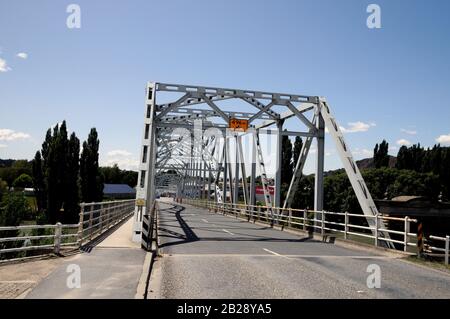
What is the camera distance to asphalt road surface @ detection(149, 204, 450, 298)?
7.80 m

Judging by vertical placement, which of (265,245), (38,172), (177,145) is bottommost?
(265,245)

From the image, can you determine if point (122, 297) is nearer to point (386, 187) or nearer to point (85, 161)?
point (85, 161)

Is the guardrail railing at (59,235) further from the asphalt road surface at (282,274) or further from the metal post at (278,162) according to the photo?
the metal post at (278,162)

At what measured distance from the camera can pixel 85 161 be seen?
4519 cm

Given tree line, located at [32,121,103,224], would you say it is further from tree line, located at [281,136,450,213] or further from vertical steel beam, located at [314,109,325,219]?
tree line, located at [281,136,450,213]

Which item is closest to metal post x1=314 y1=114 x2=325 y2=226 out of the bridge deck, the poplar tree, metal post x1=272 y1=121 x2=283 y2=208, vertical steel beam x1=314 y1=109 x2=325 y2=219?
vertical steel beam x1=314 y1=109 x2=325 y2=219

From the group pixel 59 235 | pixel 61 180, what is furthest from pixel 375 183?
pixel 59 235

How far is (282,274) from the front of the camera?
9.63 m

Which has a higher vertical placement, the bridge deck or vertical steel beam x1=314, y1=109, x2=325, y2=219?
vertical steel beam x1=314, y1=109, x2=325, y2=219

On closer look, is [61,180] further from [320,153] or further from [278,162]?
[320,153]

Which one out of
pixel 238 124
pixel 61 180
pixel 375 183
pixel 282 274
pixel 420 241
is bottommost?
pixel 282 274
